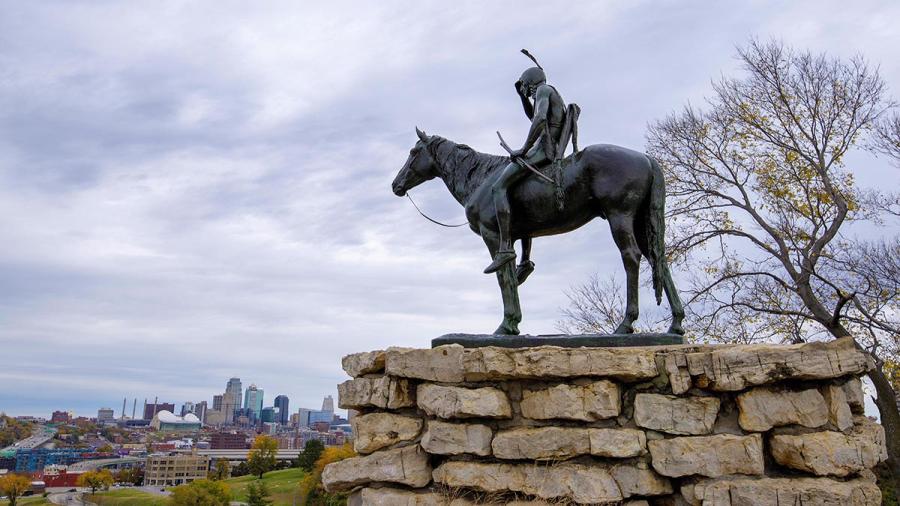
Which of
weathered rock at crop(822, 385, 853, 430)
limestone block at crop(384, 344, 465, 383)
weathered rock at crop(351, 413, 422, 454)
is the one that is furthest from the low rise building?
weathered rock at crop(822, 385, 853, 430)

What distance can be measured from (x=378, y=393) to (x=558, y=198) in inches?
90.5

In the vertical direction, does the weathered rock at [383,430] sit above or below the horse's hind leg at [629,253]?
below

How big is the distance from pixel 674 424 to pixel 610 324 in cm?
1266

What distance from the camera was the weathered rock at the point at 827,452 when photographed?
154 inches

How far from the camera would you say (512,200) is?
222 inches

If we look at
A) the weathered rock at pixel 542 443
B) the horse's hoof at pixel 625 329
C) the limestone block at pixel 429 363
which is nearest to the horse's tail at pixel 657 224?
the horse's hoof at pixel 625 329

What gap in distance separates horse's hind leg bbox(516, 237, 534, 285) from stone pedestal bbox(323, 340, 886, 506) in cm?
143

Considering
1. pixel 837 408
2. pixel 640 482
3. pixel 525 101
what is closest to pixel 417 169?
pixel 525 101

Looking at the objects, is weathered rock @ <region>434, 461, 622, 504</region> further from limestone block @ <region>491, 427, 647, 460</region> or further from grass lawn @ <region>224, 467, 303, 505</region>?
grass lawn @ <region>224, 467, 303, 505</region>

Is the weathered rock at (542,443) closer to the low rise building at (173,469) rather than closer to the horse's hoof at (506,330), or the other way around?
the horse's hoof at (506,330)

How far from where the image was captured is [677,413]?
4.25m

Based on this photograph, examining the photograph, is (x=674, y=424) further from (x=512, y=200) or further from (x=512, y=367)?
(x=512, y=200)

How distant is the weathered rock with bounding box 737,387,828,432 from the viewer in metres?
4.10

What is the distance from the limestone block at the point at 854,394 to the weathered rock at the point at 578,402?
5.26ft
